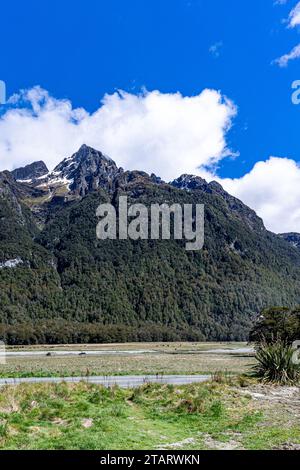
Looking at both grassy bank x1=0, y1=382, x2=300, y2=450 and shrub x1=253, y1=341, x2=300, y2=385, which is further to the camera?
shrub x1=253, y1=341, x2=300, y2=385

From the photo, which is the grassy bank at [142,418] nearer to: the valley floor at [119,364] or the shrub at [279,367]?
the shrub at [279,367]

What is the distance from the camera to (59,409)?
16953 mm

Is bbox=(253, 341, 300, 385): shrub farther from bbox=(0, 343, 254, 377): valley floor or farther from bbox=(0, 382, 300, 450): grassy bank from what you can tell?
bbox=(0, 343, 254, 377): valley floor

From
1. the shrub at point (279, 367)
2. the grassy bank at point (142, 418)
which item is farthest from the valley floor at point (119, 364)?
the shrub at point (279, 367)

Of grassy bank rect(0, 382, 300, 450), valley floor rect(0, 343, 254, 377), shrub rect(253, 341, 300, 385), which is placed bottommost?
valley floor rect(0, 343, 254, 377)

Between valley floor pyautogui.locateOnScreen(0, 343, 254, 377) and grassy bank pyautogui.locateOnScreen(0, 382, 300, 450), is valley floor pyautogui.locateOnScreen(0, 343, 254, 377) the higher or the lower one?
the lower one

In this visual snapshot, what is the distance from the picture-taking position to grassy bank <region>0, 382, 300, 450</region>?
1340 centimetres

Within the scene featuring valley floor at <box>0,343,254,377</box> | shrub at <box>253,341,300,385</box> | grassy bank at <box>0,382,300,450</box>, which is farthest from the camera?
valley floor at <box>0,343,254,377</box>

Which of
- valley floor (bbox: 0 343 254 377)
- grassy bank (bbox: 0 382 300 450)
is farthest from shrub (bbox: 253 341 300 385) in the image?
valley floor (bbox: 0 343 254 377)

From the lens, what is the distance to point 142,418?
55.0 ft

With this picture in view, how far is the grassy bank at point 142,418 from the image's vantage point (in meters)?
13.4

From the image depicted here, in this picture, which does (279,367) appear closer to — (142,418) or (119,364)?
(142,418)

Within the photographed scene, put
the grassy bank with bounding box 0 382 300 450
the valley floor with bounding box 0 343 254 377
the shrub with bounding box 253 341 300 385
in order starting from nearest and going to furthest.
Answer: the grassy bank with bounding box 0 382 300 450 < the shrub with bounding box 253 341 300 385 < the valley floor with bounding box 0 343 254 377

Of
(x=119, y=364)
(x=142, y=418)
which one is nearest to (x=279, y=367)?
(x=142, y=418)
